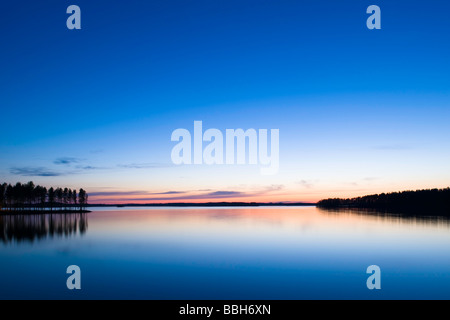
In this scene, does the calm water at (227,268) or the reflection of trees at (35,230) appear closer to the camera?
the calm water at (227,268)

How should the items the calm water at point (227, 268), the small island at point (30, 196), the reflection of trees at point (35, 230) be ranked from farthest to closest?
the small island at point (30, 196) < the reflection of trees at point (35, 230) < the calm water at point (227, 268)

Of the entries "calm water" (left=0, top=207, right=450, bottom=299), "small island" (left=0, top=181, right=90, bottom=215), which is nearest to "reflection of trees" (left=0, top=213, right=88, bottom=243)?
"calm water" (left=0, top=207, right=450, bottom=299)

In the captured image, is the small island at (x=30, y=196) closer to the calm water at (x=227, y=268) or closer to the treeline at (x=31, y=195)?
the treeline at (x=31, y=195)

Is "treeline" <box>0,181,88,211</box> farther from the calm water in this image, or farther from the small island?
the calm water

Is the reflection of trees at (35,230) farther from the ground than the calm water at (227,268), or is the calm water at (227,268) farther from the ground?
the calm water at (227,268)

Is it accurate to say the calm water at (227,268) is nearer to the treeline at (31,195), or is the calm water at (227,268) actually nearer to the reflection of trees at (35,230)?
the reflection of trees at (35,230)

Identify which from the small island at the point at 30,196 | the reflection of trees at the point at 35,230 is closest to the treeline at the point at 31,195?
the small island at the point at 30,196

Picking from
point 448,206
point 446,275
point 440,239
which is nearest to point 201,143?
point 446,275

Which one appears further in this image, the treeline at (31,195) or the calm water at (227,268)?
the treeline at (31,195)

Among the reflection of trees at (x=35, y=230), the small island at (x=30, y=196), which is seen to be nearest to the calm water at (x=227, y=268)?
the reflection of trees at (x=35, y=230)

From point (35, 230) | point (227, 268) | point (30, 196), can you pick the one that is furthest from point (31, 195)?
point (227, 268)

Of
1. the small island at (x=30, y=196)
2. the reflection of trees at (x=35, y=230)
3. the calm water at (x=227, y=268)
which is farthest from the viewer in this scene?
the small island at (x=30, y=196)

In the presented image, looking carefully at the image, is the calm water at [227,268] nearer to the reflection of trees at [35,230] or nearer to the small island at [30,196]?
the reflection of trees at [35,230]
